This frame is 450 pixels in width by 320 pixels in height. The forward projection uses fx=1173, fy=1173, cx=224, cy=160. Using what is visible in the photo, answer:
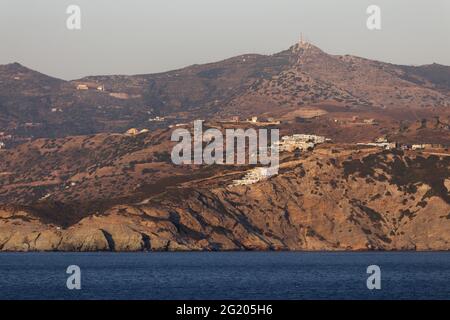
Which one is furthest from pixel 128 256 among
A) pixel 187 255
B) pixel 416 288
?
pixel 416 288

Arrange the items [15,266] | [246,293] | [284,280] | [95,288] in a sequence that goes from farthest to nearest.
Answer: 1. [15,266]
2. [284,280]
3. [95,288]
4. [246,293]
